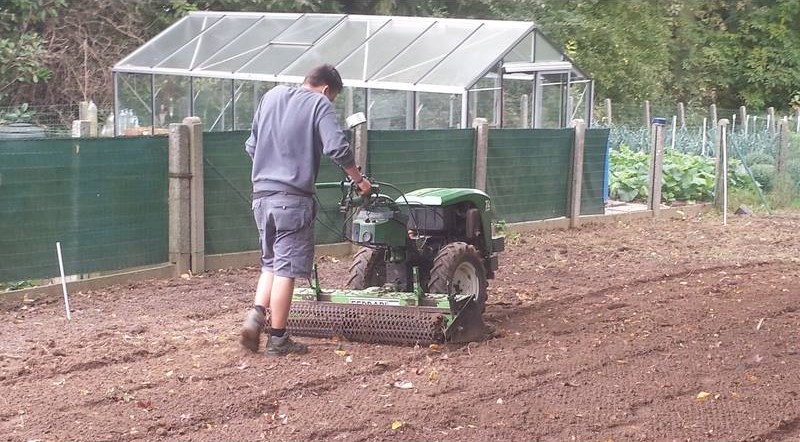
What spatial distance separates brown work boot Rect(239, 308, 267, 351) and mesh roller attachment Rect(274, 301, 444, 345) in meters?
0.62

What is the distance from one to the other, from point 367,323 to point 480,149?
7.13 m

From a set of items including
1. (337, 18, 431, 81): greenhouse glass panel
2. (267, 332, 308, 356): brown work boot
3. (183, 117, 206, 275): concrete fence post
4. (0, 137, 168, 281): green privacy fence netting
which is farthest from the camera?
(337, 18, 431, 81): greenhouse glass panel

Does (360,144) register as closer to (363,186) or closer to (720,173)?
(363,186)

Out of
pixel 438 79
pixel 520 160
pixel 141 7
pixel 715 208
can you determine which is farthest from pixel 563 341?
pixel 141 7

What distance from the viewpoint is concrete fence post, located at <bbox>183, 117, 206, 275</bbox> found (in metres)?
11.0

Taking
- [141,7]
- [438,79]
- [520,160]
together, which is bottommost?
[520,160]

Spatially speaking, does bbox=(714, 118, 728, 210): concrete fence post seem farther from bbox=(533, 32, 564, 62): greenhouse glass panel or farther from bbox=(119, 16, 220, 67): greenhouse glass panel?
bbox=(119, 16, 220, 67): greenhouse glass panel

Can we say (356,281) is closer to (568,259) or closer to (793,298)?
(793,298)

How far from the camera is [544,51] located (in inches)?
742

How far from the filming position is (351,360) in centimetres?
711

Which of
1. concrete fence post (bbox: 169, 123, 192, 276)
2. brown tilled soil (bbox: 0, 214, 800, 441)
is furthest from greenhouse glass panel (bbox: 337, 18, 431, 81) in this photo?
brown tilled soil (bbox: 0, 214, 800, 441)

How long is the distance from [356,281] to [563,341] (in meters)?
1.51

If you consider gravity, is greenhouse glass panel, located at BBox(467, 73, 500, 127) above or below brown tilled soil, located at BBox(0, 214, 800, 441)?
above

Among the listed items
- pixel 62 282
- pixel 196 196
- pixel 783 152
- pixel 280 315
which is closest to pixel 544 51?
pixel 783 152
